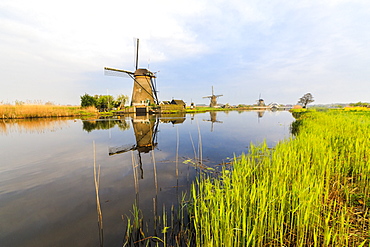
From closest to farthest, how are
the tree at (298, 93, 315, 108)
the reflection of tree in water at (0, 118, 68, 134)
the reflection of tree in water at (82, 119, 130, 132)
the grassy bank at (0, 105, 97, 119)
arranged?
1. the reflection of tree in water at (0, 118, 68, 134)
2. the reflection of tree in water at (82, 119, 130, 132)
3. the grassy bank at (0, 105, 97, 119)
4. the tree at (298, 93, 315, 108)

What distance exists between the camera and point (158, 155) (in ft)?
31.1

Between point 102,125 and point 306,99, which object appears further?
point 306,99

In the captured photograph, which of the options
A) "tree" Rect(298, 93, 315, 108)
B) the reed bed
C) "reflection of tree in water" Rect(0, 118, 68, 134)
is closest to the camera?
the reed bed

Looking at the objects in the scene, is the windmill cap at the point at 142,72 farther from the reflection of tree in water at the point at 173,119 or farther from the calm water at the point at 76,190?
the calm water at the point at 76,190

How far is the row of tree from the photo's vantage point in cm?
4890

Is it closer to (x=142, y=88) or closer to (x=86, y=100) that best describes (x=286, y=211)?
(x=142, y=88)

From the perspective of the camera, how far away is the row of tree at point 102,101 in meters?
48.9

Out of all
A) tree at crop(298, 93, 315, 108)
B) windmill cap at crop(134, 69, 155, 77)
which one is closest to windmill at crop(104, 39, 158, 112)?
windmill cap at crop(134, 69, 155, 77)

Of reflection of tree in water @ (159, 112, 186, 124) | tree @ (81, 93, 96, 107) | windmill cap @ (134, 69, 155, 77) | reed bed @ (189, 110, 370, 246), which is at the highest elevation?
windmill cap @ (134, 69, 155, 77)

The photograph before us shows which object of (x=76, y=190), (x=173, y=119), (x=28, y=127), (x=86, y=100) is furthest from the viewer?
(x=86, y=100)

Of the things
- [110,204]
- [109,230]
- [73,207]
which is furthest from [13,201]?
[109,230]

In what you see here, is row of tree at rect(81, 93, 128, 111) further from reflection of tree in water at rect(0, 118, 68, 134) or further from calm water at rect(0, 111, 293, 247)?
calm water at rect(0, 111, 293, 247)

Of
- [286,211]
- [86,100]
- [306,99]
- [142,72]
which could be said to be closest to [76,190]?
[286,211]

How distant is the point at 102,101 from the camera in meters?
56.5
